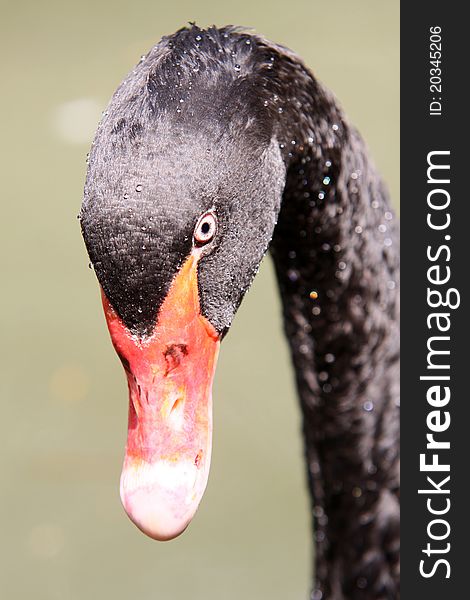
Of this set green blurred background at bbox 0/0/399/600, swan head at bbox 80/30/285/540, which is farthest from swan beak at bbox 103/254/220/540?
green blurred background at bbox 0/0/399/600

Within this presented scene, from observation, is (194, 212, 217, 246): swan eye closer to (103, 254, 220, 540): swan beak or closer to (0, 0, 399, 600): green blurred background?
(103, 254, 220, 540): swan beak

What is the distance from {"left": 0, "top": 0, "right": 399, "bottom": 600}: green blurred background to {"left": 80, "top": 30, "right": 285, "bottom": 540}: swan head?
123cm

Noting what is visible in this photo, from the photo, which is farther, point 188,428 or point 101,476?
point 101,476

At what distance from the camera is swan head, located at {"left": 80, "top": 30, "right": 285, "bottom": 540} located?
0.90 m

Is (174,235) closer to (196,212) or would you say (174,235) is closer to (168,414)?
(196,212)

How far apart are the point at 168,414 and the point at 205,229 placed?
0.61ft

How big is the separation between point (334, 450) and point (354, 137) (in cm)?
47

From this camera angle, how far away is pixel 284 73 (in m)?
1.08

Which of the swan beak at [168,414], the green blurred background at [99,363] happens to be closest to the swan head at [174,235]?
the swan beak at [168,414]

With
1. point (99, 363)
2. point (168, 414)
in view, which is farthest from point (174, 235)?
point (99, 363)

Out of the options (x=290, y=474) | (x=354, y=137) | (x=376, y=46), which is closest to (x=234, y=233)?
(x=354, y=137)

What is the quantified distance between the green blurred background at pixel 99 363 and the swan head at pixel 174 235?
1.23 metres

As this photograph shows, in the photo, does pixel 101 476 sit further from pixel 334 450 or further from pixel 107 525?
pixel 334 450

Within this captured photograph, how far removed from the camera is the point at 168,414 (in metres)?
0.99
